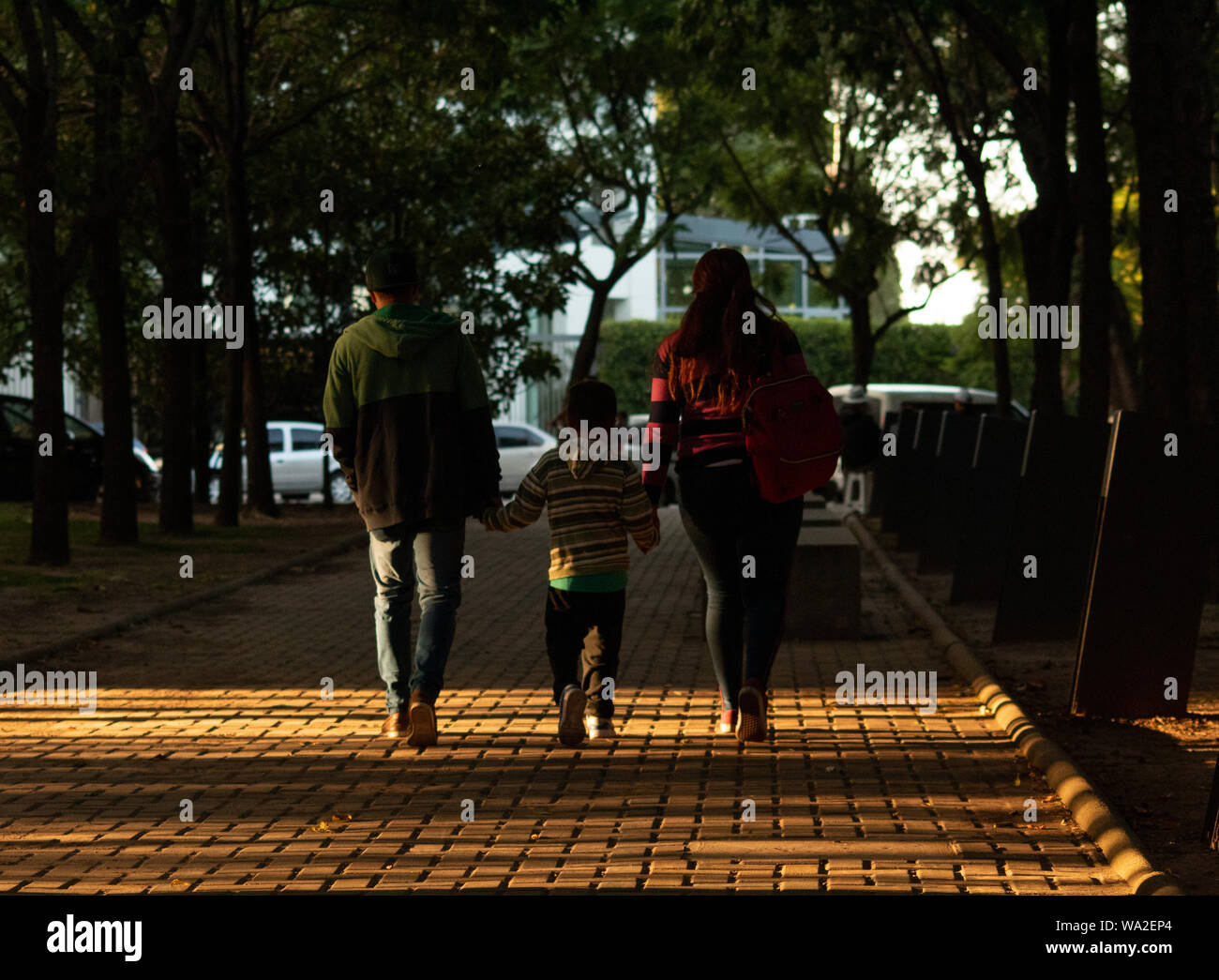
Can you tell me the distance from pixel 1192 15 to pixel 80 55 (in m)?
12.3

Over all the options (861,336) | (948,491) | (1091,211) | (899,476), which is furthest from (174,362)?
(861,336)

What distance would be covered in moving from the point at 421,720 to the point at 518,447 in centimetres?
2893

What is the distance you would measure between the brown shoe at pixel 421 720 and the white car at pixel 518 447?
2651 cm

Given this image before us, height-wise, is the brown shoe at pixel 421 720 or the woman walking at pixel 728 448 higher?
the woman walking at pixel 728 448

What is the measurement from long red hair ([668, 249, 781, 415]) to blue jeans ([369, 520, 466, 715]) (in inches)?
41.6

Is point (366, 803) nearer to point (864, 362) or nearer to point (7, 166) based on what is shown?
point (7, 166)

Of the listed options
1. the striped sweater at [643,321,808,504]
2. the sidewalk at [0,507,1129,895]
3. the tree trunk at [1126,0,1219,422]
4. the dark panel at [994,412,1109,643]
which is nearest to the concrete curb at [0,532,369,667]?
the sidewalk at [0,507,1129,895]

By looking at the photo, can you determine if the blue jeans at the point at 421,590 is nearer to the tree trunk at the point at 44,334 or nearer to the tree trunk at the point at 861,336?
the tree trunk at the point at 44,334

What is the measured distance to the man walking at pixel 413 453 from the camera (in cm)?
704

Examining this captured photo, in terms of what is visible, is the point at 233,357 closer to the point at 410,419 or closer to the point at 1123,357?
the point at 1123,357

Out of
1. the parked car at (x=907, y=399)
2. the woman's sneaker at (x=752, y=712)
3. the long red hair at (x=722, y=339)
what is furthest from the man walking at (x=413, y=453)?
the parked car at (x=907, y=399)

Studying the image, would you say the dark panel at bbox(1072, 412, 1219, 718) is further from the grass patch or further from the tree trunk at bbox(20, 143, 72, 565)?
the tree trunk at bbox(20, 143, 72, 565)

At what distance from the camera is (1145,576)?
8.17 m

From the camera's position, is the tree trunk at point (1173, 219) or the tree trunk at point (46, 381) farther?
the tree trunk at point (46, 381)
